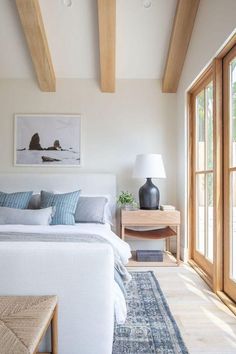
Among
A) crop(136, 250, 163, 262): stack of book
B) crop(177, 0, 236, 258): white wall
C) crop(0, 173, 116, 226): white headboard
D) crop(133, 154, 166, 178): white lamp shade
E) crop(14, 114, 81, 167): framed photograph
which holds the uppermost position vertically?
crop(177, 0, 236, 258): white wall

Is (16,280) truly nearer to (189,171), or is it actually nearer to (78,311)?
(78,311)

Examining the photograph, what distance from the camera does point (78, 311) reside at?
5.60 ft

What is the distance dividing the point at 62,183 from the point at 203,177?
1.98 m

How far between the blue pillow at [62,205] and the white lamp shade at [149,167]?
2.96 feet

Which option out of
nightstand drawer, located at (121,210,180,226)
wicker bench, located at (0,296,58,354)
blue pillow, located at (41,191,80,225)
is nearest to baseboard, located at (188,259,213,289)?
nightstand drawer, located at (121,210,180,226)

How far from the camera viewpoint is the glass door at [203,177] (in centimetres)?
333

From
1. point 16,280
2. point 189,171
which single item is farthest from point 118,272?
point 189,171

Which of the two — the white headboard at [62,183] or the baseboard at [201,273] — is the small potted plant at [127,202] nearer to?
the white headboard at [62,183]

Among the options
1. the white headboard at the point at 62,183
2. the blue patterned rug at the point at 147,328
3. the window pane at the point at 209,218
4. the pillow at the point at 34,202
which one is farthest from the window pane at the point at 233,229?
the pillow at the point at 34,202

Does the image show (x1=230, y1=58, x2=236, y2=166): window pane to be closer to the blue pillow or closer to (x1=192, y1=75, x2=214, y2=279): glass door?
(x1=192, y1=75, x2=214, y2=279): glass door

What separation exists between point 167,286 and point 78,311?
1.63 metres

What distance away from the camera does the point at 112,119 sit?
178 inches

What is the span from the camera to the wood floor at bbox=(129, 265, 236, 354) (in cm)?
200

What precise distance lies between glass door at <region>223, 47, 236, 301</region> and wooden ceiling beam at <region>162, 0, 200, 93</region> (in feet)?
3.05
